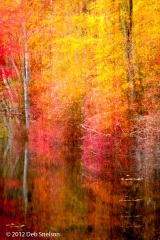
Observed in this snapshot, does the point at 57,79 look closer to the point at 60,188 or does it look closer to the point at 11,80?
the point at 11,80

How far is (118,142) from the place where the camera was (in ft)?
41.6

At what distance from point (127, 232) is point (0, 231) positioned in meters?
1.84

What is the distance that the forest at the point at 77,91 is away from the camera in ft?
35.3

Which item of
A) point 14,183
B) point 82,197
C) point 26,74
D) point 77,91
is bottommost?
point 82,197

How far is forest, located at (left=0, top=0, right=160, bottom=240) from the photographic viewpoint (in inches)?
424

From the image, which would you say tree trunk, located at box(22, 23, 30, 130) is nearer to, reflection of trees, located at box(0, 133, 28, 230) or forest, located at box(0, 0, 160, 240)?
forest, located at box(0, 0, 160, 240)

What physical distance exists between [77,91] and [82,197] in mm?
8191

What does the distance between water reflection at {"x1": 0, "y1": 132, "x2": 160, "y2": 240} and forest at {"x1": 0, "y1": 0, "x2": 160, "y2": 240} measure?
0.17 ft

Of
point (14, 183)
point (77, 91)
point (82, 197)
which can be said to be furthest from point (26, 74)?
point (82, 197)

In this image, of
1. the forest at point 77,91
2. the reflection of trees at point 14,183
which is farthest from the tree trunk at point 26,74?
the reflection of trees at point 14,183

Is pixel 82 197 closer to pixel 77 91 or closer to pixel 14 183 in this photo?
pixel 14 183

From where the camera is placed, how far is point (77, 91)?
15.9 m

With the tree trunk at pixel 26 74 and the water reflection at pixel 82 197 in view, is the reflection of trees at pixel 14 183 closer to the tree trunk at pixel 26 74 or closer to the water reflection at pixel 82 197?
the water reflection at pixel 82 197

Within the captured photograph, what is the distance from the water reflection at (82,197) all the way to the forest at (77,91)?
0.17 feet
